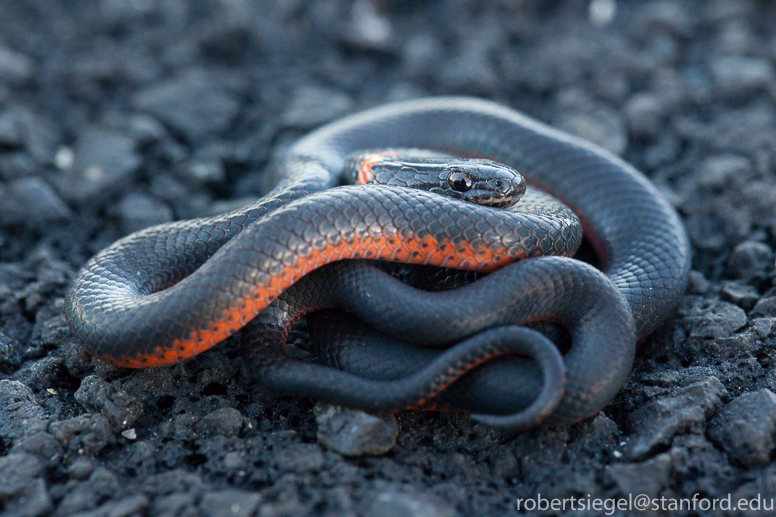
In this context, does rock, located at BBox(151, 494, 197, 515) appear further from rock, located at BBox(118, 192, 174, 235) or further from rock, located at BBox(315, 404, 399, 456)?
rock, located at BBox(118, 192, 174, 235)

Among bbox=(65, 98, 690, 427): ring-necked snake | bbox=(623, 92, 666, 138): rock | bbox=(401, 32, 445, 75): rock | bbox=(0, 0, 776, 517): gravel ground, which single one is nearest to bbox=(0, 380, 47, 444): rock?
bbox=(0, 0, 776, 517): gravel ground

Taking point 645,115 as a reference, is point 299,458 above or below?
below

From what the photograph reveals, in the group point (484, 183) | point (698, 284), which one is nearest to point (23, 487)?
point (484, 183)

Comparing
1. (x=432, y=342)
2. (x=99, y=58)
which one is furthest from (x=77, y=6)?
(x=432, y=342)

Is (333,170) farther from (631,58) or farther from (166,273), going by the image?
(631,58)

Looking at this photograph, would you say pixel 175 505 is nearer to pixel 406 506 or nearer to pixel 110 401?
pixel 110 401

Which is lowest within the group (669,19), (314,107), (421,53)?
(314,107)

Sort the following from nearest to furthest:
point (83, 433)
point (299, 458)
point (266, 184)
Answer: point (299, 458), point (83, 433), point (266, 184)
